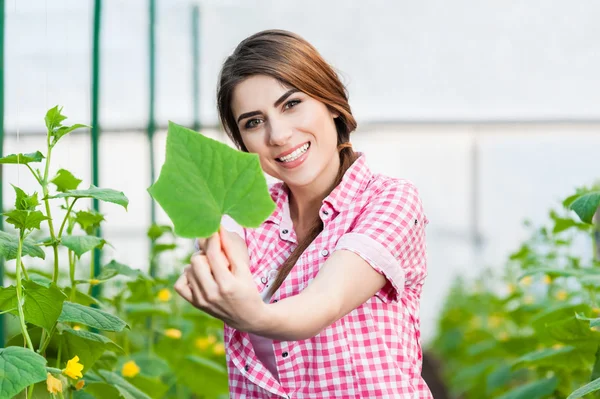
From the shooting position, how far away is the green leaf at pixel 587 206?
1.41m

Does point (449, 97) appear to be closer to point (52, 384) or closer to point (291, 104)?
point (291, 104)

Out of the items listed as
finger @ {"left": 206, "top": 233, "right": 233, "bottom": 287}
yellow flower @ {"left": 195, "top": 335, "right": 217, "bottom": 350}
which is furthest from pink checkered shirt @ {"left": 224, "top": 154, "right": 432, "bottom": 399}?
yellow flower @ {"left": 195, "top": 335, "right": 217, "bottom": 350}

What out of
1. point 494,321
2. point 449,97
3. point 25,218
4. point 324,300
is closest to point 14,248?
point 25,218

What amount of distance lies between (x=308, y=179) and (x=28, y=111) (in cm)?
106

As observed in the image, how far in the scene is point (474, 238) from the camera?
19.2ft

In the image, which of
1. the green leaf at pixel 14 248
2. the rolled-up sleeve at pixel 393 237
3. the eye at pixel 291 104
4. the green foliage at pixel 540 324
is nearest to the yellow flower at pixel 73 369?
the green leaf at pixel 14 248

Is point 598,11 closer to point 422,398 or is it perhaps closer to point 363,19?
point 363,19

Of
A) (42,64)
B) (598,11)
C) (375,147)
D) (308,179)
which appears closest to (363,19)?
(375,147)

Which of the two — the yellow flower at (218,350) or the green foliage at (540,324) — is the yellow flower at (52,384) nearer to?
the green foliage at (540,324)

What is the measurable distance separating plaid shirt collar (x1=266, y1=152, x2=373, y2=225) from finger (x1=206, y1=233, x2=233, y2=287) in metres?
0.42

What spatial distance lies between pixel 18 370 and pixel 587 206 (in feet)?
2.80

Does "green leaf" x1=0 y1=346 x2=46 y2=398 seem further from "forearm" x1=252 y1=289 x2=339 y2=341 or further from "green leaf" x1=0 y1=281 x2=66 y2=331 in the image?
"forearm" x1=252 y1=289 x2=339 y2=341

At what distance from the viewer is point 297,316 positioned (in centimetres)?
104

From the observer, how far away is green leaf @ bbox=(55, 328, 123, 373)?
1279 mm
